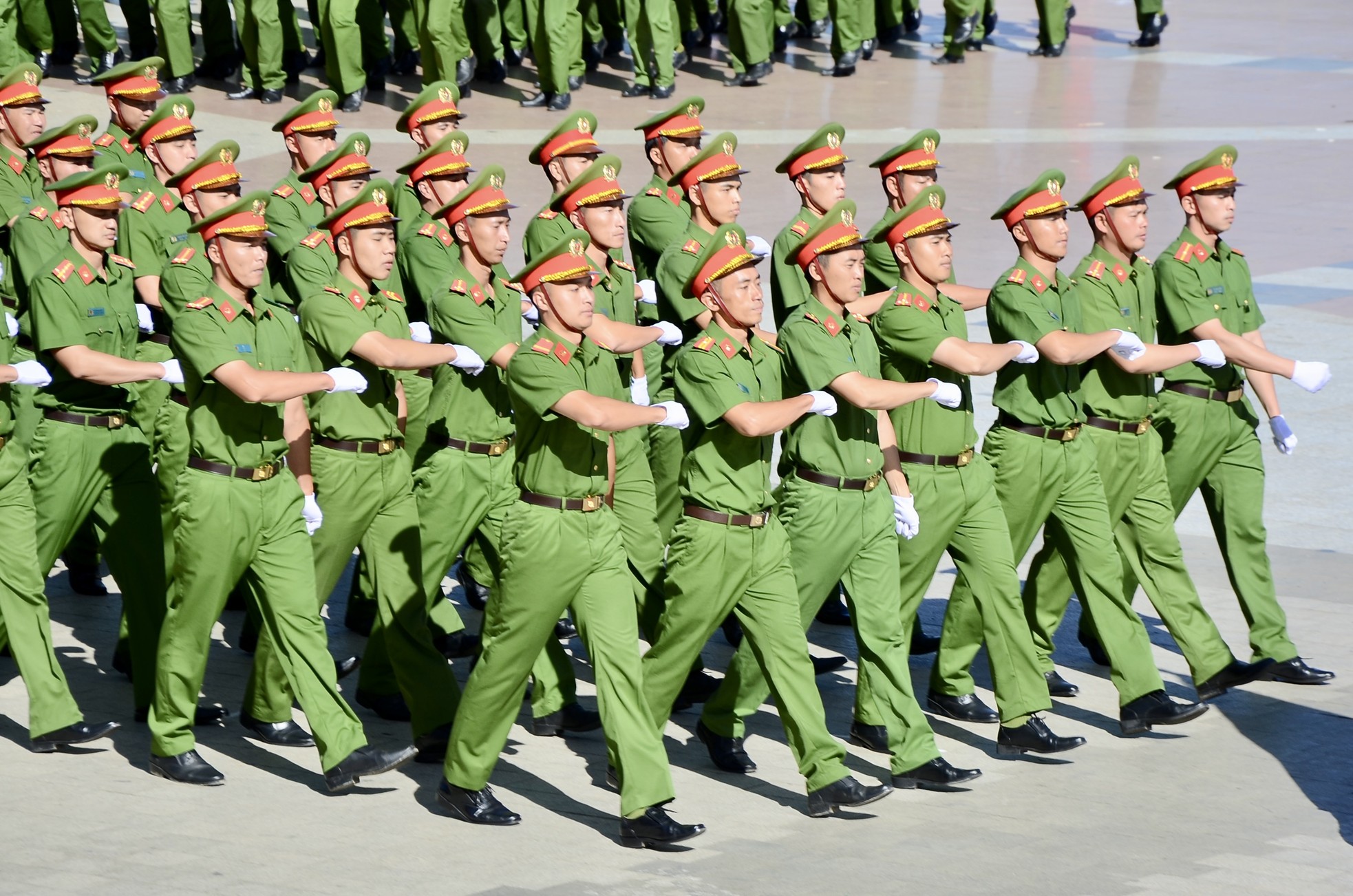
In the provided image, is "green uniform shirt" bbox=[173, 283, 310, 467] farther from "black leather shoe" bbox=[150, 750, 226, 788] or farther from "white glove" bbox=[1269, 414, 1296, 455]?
"white glove" bbox=[1269, 414, 1296, 455]

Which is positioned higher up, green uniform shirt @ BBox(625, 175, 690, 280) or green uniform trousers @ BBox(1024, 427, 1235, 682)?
green uniform shirt @ BBox(625, 175, 690, 280)

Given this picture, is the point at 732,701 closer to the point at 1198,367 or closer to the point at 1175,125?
the point at 1198,367

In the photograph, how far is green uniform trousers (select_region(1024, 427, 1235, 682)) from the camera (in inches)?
331

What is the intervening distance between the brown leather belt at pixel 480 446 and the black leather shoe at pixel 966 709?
193cm

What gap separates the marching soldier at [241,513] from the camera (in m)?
7.22

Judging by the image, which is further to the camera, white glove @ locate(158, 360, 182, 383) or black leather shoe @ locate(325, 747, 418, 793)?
white glove @ locate(158, 360, 182, 383)

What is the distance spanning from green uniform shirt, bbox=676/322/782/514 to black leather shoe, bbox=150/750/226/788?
1865 millimetres

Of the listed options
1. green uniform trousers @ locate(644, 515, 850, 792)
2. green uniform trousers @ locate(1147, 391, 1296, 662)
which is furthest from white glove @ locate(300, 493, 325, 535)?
green uniform trousers @ locate(1147, 391, 1296, 662)

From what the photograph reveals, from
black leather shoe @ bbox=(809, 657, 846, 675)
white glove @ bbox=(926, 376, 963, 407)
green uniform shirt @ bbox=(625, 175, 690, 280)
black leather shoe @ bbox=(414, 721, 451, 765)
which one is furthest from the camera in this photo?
green uniform shirt @ bbox=(625, 175, 690, 280)

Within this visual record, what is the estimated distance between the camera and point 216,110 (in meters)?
20.0

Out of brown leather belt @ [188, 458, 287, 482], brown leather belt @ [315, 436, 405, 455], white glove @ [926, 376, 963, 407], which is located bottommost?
brown leather belt @ [315, 436, 405, 455]

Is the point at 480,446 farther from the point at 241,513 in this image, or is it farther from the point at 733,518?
the point at 733,518

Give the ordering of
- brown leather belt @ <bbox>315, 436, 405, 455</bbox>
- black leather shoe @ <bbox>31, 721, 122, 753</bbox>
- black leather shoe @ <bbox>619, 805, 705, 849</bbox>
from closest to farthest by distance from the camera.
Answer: black leather shoe @ <bbox>619, 805, 705, 849</bbox> → black leather shoe @ <bbox>31, 721, 122, 753</bbox> → brown leather belt @ <bbox>315, 436, 405, 455</bbox>

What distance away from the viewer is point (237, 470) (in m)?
→ 7.30
